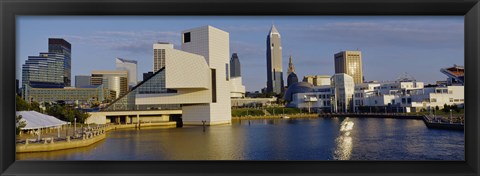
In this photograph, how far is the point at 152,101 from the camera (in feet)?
56.1

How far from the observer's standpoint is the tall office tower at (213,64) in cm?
1703

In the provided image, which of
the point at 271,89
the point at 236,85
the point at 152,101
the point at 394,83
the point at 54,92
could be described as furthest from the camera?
the point at 271,89

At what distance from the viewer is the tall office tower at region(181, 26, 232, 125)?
55.9 ft

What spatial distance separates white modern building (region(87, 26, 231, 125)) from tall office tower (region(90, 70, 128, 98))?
690cm

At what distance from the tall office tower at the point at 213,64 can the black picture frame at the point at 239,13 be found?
14757mm

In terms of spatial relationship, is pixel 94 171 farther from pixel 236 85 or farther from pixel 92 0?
pixel 236 85

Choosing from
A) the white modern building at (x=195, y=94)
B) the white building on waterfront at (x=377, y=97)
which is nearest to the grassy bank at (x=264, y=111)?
the white building on waterfront at (x=377, y=97)

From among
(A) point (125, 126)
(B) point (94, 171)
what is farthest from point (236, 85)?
(B) point (94, 171)

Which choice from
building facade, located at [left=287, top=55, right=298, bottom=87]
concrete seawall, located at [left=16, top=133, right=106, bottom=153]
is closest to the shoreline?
concrete seawall, located at [left=16, top=133, right=106, bottom=153]

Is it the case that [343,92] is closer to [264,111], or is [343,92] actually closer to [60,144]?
[264,111]

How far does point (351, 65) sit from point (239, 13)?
29.8 m

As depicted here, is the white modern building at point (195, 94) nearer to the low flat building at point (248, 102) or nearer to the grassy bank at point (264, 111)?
the grassy bank at point (264, 111)
